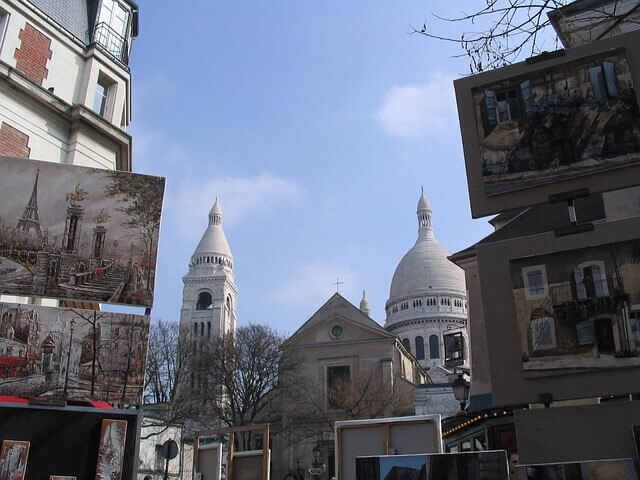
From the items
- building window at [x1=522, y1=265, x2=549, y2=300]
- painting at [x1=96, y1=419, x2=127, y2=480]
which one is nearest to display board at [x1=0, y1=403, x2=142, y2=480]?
painting at [x1=96, y1=419, x2=127, y2=480]

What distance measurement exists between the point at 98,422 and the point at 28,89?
11.5 m

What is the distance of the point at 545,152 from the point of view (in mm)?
5234

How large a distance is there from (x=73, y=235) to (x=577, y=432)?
5.04m

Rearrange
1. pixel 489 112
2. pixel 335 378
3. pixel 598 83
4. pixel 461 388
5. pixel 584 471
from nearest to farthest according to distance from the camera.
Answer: pixel 584 471
pixel 598 83
pixel 489 112
pixel 461 388
pixel 335 378

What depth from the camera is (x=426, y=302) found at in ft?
317

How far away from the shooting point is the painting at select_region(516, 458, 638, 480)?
413 cm

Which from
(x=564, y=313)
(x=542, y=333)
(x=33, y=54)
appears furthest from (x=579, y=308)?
(x=33, y=54)

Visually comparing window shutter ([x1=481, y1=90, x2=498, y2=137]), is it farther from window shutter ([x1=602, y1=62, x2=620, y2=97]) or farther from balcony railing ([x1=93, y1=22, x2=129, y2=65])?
balcony railing ([x1=93, y1=22, x2=129, y2=65])

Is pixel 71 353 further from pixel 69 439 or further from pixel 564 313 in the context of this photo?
pixel 564 313

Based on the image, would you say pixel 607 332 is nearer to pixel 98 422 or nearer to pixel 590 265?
pixel 590 265

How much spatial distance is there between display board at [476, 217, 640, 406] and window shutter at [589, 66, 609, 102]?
1.11 m

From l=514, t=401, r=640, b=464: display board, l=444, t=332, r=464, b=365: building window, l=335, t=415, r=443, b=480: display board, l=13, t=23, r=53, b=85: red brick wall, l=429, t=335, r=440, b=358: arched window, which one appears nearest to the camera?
l=514, t=401, r=640, b=464: display board

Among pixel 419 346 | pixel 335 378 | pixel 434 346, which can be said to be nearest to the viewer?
pixel 335 378

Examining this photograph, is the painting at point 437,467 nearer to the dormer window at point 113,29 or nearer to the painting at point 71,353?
the painting at point 71,353
